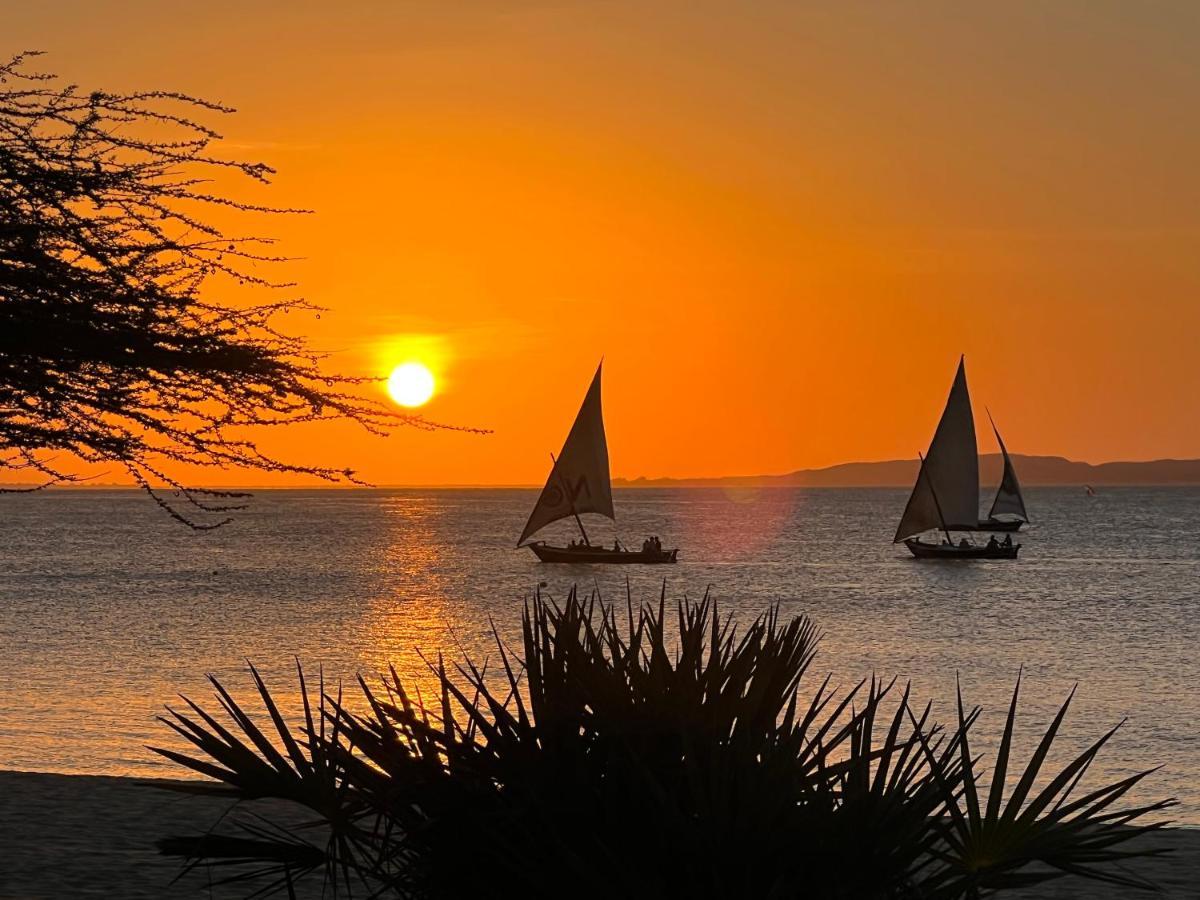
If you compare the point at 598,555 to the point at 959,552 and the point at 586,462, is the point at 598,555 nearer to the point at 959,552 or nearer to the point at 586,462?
the point at 586,462

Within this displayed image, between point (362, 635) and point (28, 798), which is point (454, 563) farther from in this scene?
point (28, 798)

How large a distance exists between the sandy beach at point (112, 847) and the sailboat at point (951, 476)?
7150cm

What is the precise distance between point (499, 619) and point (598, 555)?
31.1m

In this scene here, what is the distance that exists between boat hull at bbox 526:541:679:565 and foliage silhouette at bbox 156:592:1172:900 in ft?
299

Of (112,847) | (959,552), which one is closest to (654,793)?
(112,847)

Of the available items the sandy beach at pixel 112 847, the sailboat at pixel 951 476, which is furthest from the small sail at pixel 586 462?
the sandy beach at pixel 112 847

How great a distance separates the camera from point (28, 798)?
15.2 metres

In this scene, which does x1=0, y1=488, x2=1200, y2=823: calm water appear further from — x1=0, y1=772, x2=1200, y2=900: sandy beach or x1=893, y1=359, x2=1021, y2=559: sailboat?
x1=0, y1=772, x2=1200, y2=900: sandy beach

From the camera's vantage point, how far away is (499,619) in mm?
72500

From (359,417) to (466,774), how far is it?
1496 mm

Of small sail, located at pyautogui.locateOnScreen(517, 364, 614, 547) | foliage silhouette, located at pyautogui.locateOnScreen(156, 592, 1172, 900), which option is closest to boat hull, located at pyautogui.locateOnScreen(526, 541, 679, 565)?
small sail, located at pyautogui.locateOnScreen(517, 364, 614, 547)

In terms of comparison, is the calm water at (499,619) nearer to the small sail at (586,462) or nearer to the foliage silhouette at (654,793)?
the small sail at (586,462)

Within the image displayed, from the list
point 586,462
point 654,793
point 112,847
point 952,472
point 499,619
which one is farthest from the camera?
point 952,472

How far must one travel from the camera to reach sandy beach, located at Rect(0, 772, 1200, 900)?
37.2 feet
